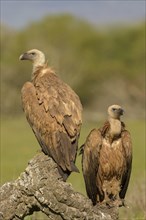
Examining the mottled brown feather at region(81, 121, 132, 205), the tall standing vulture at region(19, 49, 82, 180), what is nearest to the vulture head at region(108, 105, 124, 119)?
the mottled brown feather at region(81, 121, 132, 205)

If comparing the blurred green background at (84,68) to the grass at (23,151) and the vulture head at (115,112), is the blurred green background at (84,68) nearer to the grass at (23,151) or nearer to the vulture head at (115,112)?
the grass at (23,151)

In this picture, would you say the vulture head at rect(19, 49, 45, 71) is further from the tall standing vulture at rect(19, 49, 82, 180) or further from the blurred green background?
the blurred green background

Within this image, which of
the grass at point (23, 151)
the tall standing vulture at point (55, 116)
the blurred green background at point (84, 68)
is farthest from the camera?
the blurred green background at point (84, 68)

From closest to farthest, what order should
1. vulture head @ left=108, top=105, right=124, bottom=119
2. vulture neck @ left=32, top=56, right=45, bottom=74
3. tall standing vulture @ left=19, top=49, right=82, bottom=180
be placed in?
tall standing vulture @ left=19, top=49, right=82, bottom=180
vulture head @ left=108, top=105, right=124, bottom=119
vulture neck @ left=32, top=56, right=45, bottom=74

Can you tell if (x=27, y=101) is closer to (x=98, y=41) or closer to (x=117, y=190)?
(x=117, y=190)

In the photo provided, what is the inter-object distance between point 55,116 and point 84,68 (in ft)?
207

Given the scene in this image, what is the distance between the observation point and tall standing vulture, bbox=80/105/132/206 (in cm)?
847

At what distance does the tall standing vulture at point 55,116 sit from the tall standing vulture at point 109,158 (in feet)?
1.73

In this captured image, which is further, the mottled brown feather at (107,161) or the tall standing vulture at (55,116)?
the mottled brown feather at (107,161)

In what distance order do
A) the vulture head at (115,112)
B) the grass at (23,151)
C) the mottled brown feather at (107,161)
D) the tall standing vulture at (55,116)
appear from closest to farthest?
1. the tall standing vulture at (55,116)
2. the vulture head at (115,112)
3. the mottled brown feather at (107,161)
4. the grass at (23,151)

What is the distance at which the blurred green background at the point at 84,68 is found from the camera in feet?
172

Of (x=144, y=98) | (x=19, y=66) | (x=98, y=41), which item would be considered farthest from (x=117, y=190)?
(x=98, y=41)

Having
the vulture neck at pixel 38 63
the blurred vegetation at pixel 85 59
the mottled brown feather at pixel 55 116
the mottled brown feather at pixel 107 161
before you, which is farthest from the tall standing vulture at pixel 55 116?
the blurred vegetation at pixel 85 59

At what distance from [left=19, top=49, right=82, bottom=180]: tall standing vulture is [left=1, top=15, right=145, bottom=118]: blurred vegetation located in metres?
42.8
